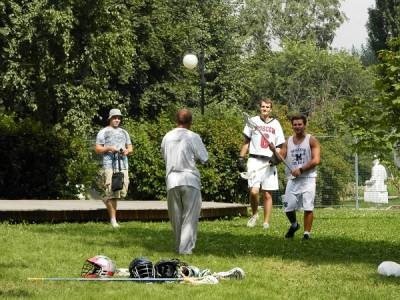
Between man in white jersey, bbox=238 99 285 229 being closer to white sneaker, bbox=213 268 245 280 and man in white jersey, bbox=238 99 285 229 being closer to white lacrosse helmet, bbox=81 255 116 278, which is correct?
white sneaker, bbox=213 268 245 280

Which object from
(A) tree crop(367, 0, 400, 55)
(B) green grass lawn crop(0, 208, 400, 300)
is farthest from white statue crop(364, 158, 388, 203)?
(A) tree crop(367, 0, 400, 55)

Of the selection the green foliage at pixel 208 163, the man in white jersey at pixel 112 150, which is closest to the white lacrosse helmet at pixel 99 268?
the man in white jersey at pixel 112 150

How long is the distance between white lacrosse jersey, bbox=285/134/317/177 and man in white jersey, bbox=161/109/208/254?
2.12 meters

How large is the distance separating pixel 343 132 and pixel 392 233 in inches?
186

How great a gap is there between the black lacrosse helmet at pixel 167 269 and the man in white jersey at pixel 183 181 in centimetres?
231

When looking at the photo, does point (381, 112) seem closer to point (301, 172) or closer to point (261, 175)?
point (301, 172)

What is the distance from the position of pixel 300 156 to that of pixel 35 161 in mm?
8614

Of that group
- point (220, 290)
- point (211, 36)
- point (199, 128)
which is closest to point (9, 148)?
point (199, 128)

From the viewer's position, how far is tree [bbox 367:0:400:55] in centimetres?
6888

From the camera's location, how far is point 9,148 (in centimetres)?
1891

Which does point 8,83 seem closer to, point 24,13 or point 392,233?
point 24,13

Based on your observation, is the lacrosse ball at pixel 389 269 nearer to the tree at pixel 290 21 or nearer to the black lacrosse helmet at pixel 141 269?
the black lacrosse helmet at pixel 141 269

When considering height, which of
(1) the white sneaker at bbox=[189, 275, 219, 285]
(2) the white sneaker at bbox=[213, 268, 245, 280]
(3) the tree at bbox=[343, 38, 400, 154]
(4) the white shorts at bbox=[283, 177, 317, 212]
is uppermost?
(3) the tree at bbox=[343, 38, 400, 154]

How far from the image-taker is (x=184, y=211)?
10.2m
